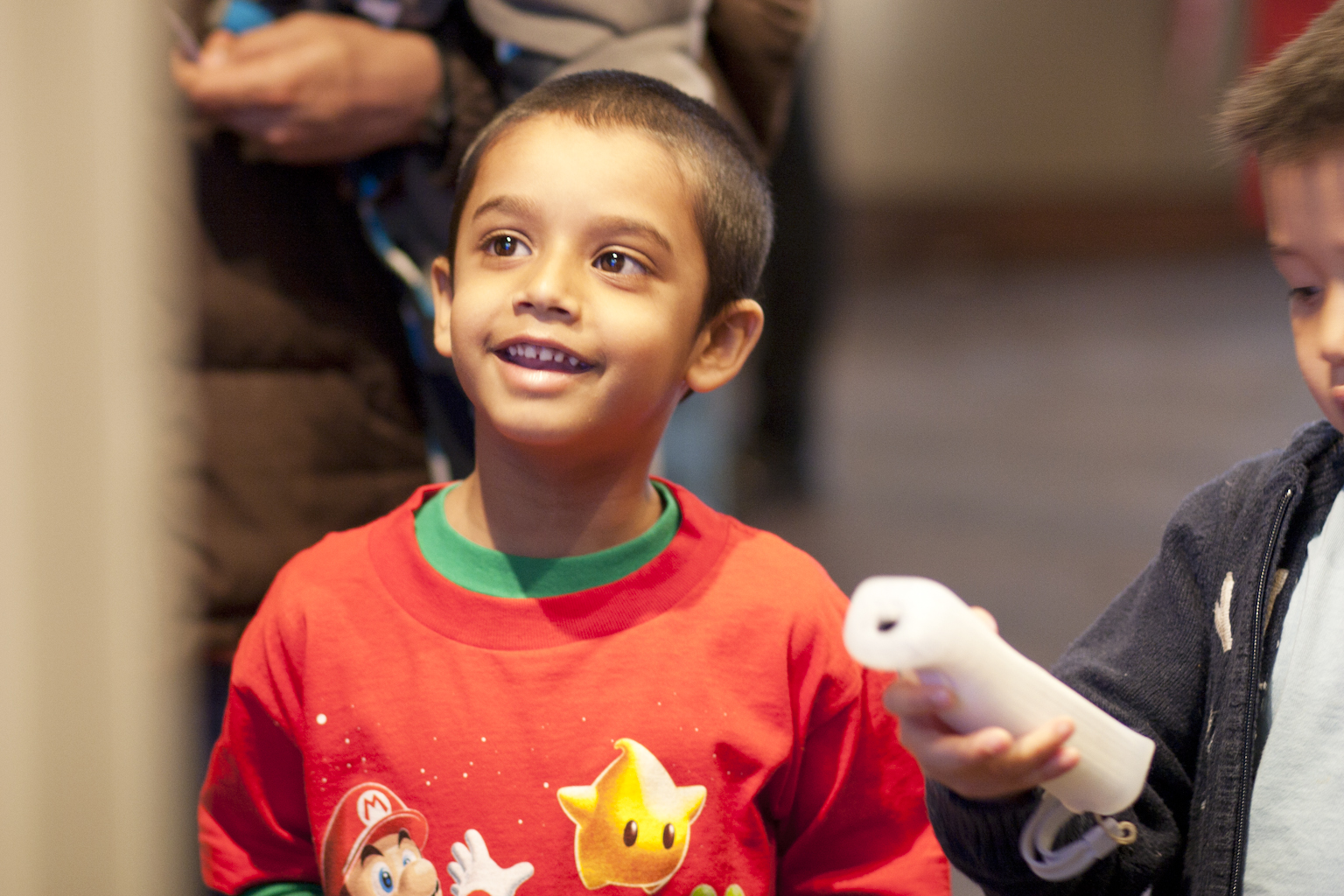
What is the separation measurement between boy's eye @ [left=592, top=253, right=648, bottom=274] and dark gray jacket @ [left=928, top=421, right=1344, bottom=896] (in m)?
0.37

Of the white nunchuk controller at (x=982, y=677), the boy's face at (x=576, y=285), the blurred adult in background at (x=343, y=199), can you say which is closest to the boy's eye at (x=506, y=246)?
the boy's face at (x=576, y=285)

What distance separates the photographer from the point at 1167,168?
28.4ft

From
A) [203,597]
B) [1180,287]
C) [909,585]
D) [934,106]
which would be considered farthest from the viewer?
[934,106]

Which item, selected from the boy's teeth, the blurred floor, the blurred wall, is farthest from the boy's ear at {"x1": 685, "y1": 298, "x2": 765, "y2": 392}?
the blurred wall

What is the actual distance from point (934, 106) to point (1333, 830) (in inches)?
326

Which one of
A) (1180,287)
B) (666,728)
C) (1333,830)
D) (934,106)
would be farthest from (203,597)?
(934,106)

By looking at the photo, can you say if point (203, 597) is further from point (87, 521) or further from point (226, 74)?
point (87, 521)

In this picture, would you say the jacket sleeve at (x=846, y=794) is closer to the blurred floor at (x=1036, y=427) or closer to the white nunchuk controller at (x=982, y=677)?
the white nunchuk controller at (x=982, y=677)

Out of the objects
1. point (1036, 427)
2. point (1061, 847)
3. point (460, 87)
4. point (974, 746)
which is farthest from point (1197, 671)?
point (1036, 427)

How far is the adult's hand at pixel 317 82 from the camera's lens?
1.06 meters

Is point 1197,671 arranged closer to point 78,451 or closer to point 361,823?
point 361,823

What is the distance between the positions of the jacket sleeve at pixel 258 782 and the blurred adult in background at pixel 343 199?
30 cm

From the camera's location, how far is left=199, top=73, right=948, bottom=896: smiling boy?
2.65ft

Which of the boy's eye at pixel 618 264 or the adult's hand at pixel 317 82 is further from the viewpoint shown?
the adult's hand at pixel 317 82
